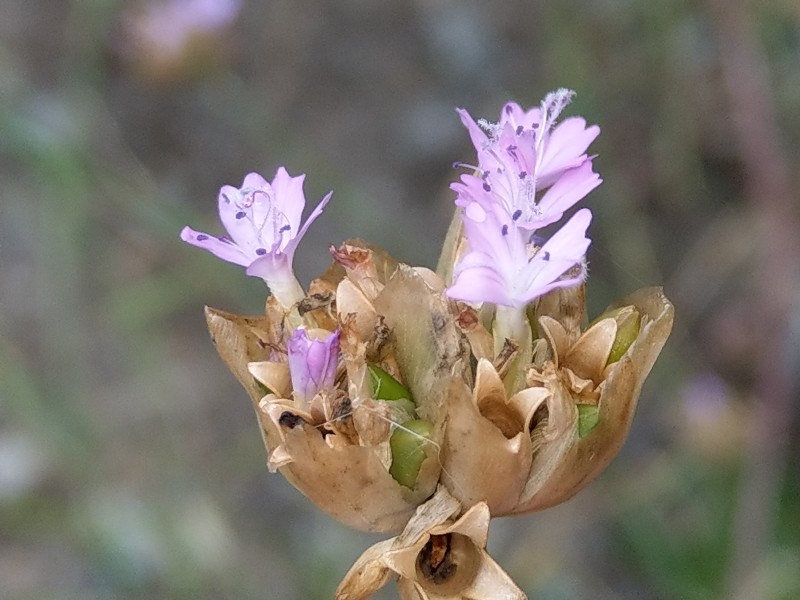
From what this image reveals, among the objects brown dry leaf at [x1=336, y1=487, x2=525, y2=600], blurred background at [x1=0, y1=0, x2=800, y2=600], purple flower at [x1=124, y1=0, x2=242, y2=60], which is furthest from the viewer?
purple flower at [x1=124, y1=0, x2=242, y2=60]

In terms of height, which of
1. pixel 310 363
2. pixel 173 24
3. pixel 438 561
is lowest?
pixel 438 561

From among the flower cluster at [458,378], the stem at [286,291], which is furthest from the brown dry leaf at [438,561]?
the stem at [286,291]

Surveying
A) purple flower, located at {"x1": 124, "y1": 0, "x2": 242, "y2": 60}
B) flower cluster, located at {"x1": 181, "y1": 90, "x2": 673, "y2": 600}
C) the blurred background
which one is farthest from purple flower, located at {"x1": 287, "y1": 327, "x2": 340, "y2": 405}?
purple flower, located at {"x1": 124, "y1": 0, "x2": 242, "y2": 60}

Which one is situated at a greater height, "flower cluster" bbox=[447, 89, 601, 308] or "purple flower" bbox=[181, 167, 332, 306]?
"purple flower" bbox=[181, 167, 332, 306]

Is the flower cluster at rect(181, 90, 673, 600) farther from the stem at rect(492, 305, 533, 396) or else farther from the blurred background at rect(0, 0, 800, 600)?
the blurred background at rect(0, 0, 800, 600)

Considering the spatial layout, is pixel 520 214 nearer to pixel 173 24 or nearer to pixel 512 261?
pixel 512 261

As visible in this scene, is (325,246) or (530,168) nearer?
(530,168)

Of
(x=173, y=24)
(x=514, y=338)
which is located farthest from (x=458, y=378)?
(x=173, y=24)
